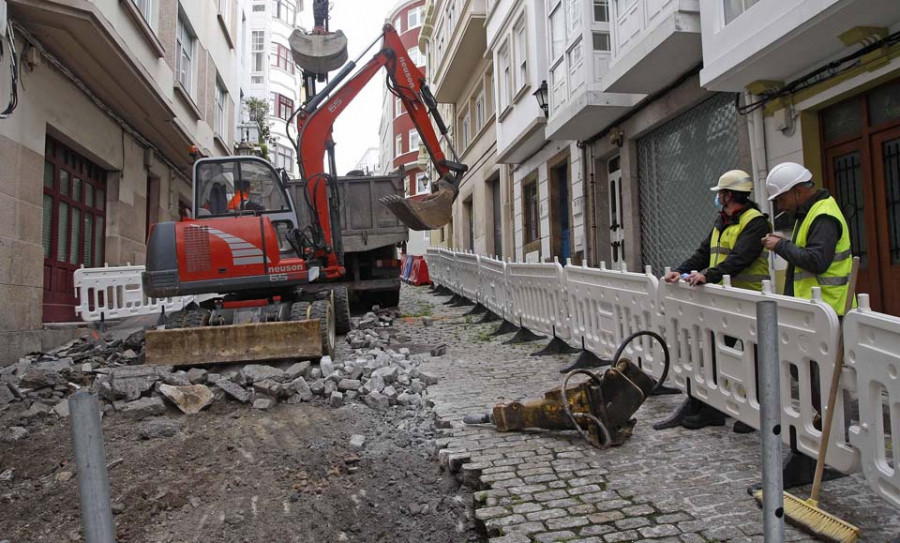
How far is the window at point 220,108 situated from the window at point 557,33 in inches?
437

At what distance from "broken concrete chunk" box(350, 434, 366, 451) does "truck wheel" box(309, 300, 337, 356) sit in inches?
89.4

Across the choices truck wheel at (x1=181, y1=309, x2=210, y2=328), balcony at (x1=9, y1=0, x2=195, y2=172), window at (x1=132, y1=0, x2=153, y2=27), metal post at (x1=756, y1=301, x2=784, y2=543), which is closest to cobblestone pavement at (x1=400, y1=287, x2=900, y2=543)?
metal post at (x1=756, y1=301, x2=784, y2=543)

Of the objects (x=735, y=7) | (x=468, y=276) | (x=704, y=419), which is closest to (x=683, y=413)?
(x=704, y=419)

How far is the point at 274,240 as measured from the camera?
7.05 meters

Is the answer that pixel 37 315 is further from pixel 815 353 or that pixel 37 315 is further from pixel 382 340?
pixel 815 353

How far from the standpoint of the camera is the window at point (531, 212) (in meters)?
15.4

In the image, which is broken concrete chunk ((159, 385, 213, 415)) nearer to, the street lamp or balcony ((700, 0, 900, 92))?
balcony ((700, 0, 900, 92))

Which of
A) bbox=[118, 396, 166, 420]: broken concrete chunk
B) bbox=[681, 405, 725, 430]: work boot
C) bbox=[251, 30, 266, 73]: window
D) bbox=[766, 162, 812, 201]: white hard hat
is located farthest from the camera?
bbox=[251, 30, 266, 73]: window

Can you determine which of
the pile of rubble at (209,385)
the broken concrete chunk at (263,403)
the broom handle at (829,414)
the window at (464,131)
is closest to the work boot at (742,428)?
the broom handle at (829,414)

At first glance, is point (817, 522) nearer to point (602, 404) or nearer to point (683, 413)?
point (602, 404)

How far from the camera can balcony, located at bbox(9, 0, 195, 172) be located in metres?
7.10

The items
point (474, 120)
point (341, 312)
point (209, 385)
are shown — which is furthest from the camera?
Result: point (474, 120)

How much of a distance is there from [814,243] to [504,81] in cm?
1311

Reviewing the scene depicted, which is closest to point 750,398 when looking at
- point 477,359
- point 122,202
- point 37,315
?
point 477,359
